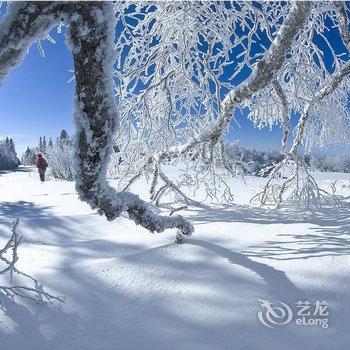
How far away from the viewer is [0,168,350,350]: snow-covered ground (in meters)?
1.90

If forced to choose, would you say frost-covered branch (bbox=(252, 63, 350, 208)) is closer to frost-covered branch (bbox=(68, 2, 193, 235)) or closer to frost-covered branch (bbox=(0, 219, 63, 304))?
frost-covered branch (bbox=(0, 219, 63, 304))

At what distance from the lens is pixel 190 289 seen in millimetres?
2379

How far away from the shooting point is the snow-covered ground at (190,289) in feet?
6.23

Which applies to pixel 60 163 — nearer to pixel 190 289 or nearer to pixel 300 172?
pixel 300 172

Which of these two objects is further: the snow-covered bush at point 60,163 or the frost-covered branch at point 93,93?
the snow-covered bush at point 60,163

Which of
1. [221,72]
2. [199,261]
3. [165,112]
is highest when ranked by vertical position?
[221,72]

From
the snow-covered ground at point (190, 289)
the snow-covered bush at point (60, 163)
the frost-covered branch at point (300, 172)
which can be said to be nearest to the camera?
the snow-covered ground at point (190, 289)

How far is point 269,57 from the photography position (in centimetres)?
301

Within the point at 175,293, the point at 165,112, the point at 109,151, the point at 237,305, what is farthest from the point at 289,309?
the point at 165,112

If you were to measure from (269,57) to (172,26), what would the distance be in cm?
197

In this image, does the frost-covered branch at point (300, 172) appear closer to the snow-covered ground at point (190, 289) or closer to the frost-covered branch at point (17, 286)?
the snow-covered ground at point (190, 289)

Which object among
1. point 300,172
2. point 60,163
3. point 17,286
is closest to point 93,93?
point 17,286

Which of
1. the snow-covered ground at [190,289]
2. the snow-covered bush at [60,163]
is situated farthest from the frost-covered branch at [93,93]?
the snow-covered bush at [60,163]

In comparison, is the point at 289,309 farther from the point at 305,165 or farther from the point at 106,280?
the point at 305,165
